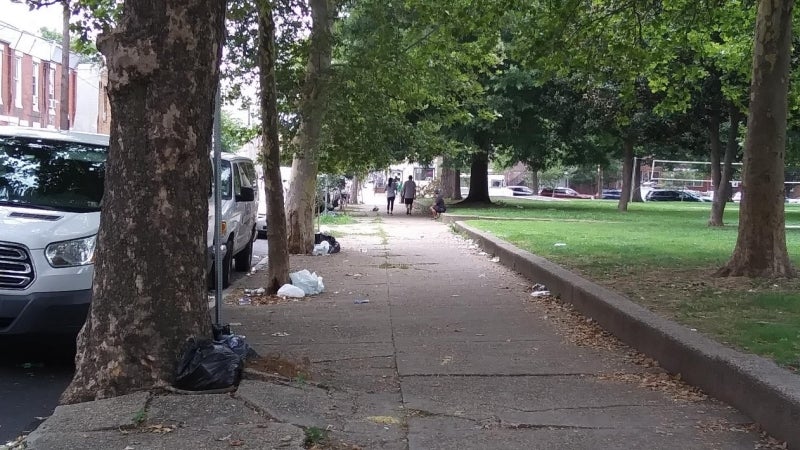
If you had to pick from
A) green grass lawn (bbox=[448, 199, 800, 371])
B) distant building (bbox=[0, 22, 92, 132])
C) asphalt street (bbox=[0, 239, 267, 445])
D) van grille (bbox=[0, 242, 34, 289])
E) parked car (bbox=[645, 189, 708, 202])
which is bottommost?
asphalt street (bbox=[0, 239, 267, 445])

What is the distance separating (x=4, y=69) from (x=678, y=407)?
103 feet

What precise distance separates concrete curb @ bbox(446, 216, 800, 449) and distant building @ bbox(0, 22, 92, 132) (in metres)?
27.3

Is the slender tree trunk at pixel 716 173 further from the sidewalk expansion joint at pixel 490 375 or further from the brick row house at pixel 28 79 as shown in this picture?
the brick row house at pixel 28 79

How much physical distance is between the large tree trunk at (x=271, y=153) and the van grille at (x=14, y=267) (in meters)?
4.00

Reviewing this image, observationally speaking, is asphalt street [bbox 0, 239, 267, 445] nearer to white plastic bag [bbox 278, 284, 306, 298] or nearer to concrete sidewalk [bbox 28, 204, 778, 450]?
concrete sidewalk [bbox 28, 204, 778, 450]

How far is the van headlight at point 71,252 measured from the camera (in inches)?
227

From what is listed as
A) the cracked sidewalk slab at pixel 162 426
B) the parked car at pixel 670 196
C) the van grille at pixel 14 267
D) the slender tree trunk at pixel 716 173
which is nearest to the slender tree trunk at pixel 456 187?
the slender tree trunk at pixel 716 173

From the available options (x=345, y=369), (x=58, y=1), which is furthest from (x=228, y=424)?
(x=58, y=1)

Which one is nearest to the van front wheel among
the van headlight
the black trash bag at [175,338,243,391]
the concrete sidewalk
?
the concrete sidewalk

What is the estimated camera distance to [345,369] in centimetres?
604

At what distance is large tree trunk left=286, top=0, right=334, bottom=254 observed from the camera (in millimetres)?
11312

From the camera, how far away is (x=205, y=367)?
4.81m

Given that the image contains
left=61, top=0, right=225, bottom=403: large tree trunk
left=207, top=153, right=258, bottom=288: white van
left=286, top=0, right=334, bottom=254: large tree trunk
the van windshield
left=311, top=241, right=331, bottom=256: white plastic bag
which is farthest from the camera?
left=311, top=241, right=331, bottom=256: white plastic bag

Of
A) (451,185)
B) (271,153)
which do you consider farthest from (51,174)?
(451,185)
